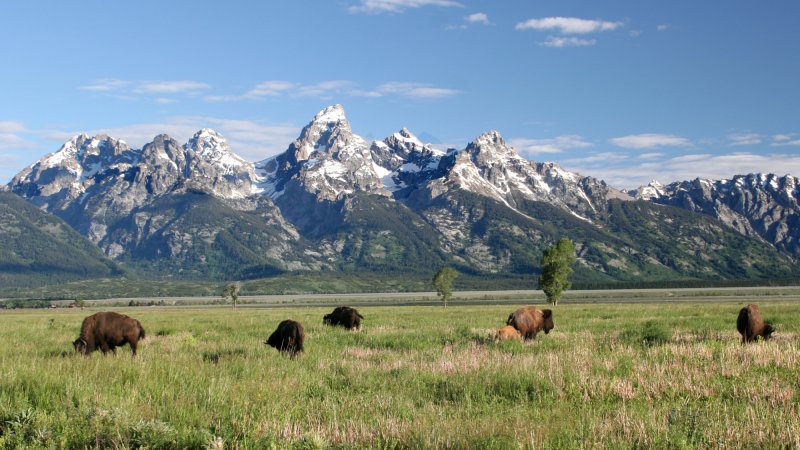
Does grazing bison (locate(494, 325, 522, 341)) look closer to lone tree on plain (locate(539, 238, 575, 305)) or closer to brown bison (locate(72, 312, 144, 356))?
brown bison (locate(72, 312, 144, 356))

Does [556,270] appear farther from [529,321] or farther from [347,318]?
[529,321]

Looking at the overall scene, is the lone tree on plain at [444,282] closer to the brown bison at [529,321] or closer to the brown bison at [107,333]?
the brown bison at [529,321]

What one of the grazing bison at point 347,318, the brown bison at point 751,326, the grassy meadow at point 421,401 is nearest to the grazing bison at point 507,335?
the grassy meadow at point 421,401

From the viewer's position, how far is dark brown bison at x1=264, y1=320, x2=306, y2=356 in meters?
18.4

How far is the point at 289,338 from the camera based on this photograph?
61.1ft

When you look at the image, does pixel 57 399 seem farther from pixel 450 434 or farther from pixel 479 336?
pixel 479 336

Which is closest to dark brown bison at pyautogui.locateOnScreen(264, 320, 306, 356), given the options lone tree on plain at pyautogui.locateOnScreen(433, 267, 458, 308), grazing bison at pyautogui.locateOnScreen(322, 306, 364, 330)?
grazing bison at pyautogui.locateOnScreen(322, 306, 364, 330)

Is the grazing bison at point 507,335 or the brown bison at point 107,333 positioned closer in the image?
the brown bison at point 107,333

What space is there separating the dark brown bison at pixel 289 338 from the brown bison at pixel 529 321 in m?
8.31

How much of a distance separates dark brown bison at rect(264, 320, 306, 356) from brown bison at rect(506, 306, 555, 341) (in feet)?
27.3

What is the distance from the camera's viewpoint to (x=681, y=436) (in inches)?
282

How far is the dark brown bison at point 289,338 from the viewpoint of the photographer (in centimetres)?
1839

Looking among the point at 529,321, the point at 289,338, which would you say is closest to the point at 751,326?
the point at 529,321

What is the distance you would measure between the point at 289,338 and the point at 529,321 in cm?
950
